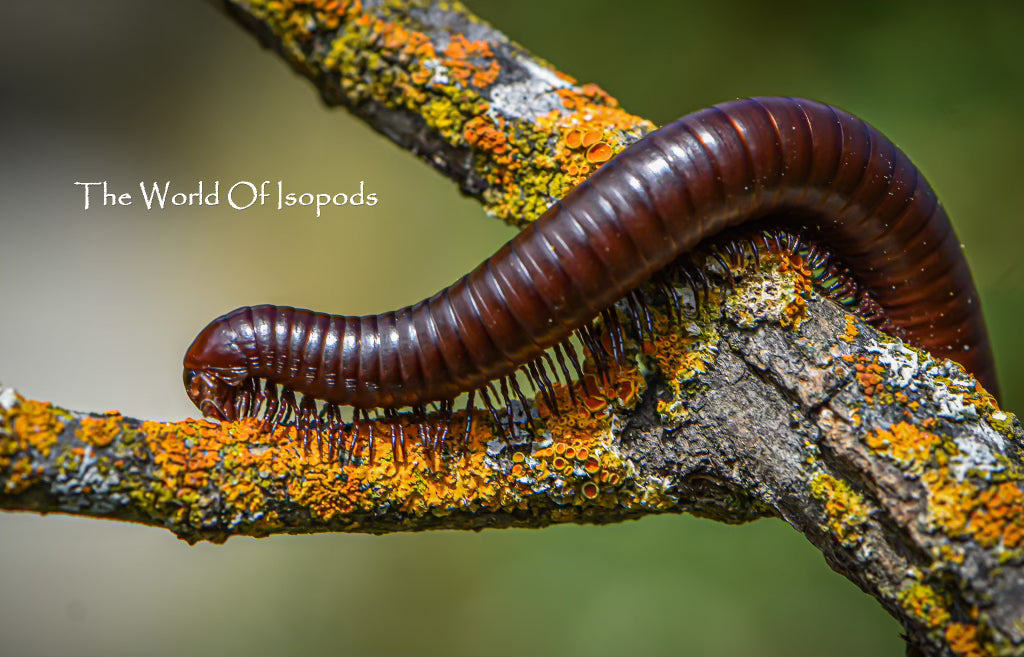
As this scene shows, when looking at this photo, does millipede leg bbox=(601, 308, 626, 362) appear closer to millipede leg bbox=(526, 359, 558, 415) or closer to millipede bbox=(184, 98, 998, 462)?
millipede bbox=(184, 98, 998, 462)

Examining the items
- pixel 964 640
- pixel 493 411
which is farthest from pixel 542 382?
pixel 964 640

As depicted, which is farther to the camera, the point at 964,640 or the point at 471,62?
the point at 471,62

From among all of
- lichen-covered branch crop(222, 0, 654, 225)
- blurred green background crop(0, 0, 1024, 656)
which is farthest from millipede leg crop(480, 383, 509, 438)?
blurred green background crop(0, 0, 1024, 656)

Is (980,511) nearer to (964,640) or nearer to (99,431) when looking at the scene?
(964,640)

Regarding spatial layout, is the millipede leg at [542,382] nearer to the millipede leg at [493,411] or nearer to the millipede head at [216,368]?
the millipede leg at [493,411]

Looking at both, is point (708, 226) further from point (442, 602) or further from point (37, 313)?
point (37, 313)

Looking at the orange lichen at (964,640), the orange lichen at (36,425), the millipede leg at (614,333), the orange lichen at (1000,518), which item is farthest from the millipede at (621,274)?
the orange lichen at (964,640)

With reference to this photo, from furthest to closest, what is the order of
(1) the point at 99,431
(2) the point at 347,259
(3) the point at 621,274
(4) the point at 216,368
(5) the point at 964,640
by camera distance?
(2) the point at 347,259
(4) the point at 216,368
(3) the point at 621,274
(1) the point at 99,431
(5) the point at 964,640
